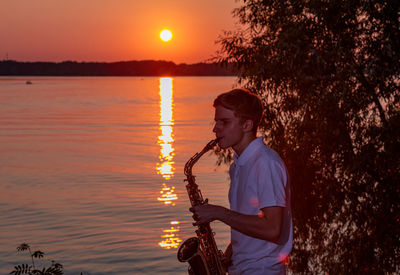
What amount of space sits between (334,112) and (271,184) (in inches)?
347

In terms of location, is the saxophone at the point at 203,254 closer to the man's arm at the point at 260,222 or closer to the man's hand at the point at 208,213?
the man's hand at the point at 208,213

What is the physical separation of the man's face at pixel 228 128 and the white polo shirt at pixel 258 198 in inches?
4.4

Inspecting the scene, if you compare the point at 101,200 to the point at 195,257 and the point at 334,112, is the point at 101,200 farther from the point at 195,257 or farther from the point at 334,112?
the point at 195,257

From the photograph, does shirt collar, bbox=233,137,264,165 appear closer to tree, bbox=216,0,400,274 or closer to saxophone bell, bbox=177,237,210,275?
saxophone bell, bbox=177,237,210,275

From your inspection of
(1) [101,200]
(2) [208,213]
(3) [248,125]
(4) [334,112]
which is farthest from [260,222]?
(1) [101,200]

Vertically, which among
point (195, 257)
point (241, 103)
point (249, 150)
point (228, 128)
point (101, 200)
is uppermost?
point (241, 103)

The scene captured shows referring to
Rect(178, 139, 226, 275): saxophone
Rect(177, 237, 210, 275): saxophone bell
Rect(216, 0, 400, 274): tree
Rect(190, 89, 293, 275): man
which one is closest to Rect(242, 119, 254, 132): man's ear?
Rect(190, 89, 293, 275): man

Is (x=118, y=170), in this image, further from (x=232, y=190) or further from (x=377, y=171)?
(x=232, y=190)

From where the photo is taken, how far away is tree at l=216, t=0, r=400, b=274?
1228cm

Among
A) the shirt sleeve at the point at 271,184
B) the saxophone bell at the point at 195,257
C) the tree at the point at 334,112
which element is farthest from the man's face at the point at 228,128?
→ the tree at the point at 334,112

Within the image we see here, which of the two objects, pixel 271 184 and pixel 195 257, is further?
pixel 195 257

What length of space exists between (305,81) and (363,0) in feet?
6.18

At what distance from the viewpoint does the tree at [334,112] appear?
1228 cm

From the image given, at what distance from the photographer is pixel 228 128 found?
4.07m
